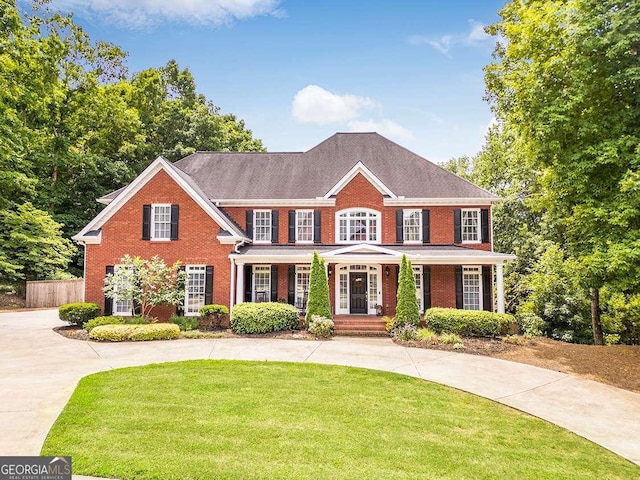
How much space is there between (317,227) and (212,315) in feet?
22.7

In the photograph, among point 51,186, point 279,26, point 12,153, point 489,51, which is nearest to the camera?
point 279,26

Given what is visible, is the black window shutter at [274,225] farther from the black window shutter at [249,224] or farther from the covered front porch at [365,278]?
the black window shutter at [249,224]

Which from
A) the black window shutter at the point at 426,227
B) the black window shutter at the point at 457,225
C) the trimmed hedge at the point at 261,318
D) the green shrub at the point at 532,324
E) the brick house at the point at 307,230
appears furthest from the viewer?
the black window shutter at the point at 426,227

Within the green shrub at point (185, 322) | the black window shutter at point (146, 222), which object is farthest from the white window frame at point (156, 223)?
the green shrub at point (185, 322)

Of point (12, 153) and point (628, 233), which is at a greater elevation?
point (12, 153)

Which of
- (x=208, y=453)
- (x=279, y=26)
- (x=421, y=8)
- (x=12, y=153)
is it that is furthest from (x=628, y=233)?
(x=12, y=153)

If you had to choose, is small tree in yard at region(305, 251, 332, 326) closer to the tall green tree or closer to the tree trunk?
the tall green tree

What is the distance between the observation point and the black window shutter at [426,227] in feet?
65.5

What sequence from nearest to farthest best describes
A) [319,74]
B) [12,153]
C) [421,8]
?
[421,8] < [319,74] < [12,153]

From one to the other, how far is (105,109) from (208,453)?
36801 mm

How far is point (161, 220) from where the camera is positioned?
17953mm

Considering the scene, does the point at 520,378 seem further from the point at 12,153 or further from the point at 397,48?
the point at 12,153

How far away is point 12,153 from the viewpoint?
22.1 m

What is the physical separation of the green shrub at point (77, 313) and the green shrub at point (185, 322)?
3434mm
